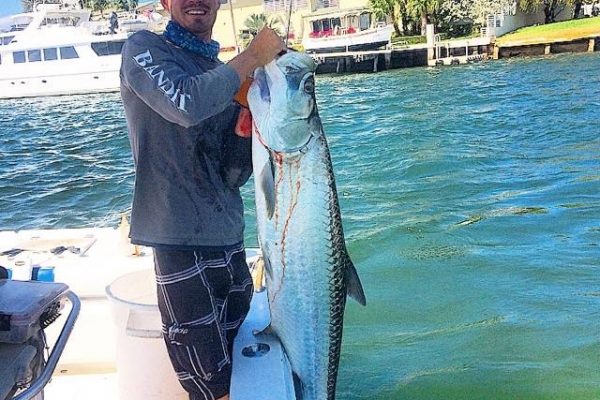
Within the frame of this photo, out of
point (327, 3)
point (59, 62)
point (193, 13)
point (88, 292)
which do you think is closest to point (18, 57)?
point (59, 62)

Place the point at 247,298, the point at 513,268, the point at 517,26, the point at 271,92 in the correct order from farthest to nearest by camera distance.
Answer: the point at 517,26 < the point at 513,268 < the point at 247,298 < the point at 271,92

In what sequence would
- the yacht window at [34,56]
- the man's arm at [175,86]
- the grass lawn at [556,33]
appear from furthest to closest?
the grass lawn at [556,33] < the yacht window at [34,56] < the man's arm at [175,86]

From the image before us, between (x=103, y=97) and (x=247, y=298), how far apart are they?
3394cm

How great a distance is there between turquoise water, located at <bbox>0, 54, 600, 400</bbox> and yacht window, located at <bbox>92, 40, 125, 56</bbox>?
1479 centimetres

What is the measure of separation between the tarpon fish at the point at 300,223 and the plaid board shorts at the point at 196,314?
238 millimetres

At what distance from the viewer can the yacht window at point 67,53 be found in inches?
1423

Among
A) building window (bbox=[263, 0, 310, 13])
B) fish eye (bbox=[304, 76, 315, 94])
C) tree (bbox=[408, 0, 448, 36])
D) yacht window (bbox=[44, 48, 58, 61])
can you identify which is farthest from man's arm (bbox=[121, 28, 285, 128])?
building window (bbox=[263, 0, 310, 13])

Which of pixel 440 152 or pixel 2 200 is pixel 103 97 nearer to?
pixel 2 200

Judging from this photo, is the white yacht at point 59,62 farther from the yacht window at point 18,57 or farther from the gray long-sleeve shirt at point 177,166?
the gray long-sleeve shirt at point 177,166

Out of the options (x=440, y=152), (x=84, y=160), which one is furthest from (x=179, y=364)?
(x=84, y=160)

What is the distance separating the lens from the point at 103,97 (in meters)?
34.9

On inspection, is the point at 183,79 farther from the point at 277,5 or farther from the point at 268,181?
the point at 277,5

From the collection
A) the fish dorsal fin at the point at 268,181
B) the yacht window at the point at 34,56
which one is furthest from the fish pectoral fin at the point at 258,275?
the yacht window at the point at 34,56

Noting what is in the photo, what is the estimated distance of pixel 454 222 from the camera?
9.01 metres
